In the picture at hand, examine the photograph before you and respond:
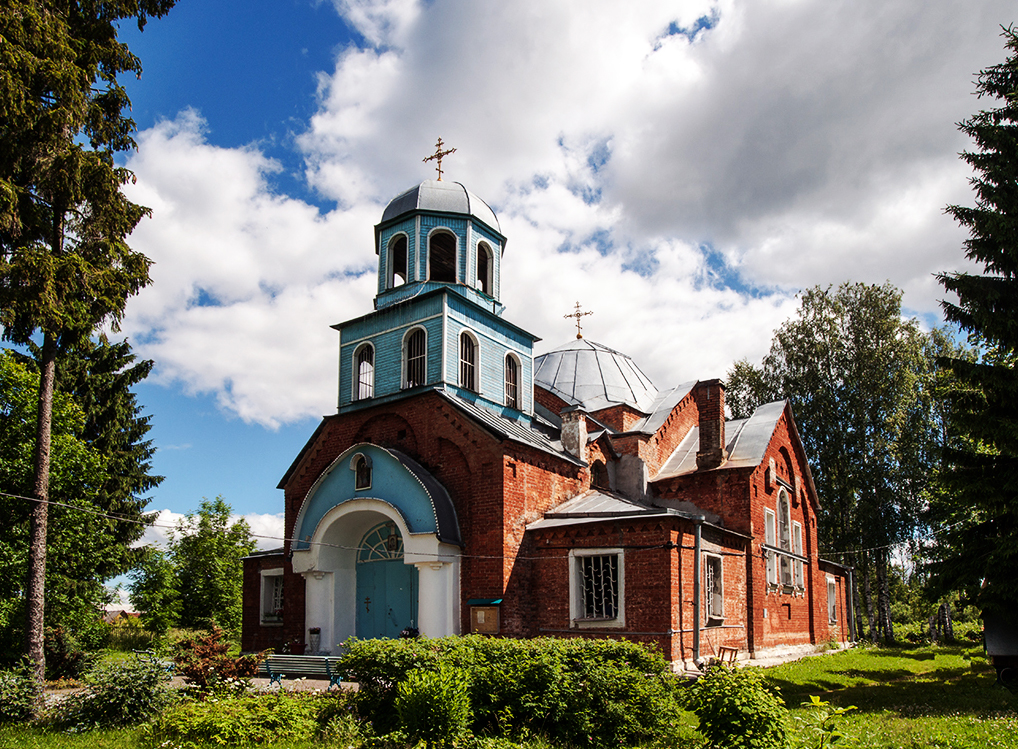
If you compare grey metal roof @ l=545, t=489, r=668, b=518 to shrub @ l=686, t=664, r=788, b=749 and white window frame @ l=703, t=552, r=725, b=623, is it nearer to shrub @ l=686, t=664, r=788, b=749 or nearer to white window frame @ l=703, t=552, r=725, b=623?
white window frame @ l=703, t=552, r=725, b=623

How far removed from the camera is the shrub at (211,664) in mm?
11328

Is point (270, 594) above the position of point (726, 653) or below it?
above

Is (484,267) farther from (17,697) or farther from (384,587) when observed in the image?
(17,697)

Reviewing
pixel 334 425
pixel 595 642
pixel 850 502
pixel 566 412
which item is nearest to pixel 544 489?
pixel 566 412

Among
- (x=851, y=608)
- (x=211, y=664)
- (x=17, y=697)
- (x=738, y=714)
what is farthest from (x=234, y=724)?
(x=851, y=608)

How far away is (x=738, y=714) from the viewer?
23.1 feet

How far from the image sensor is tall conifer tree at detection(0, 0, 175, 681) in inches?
461

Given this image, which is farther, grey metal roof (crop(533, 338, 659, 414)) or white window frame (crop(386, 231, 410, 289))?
grey metal roof (crop(533, 338, 659, 414))

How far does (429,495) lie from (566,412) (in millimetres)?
4847

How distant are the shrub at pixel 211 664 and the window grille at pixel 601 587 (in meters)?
6.67

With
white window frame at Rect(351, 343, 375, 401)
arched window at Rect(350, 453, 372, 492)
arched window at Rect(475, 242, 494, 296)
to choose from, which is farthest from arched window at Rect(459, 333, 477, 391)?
arched window at Rect(350, 453, 372, 492)

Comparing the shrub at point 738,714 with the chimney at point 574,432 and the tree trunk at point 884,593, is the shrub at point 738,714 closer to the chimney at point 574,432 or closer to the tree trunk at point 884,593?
the chimney at point 574,432

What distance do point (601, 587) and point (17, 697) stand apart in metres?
10.1

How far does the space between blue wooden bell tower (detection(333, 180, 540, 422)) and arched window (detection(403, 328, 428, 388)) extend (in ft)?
0.09
